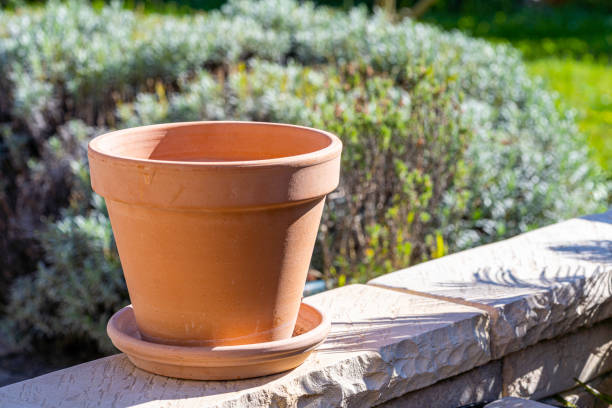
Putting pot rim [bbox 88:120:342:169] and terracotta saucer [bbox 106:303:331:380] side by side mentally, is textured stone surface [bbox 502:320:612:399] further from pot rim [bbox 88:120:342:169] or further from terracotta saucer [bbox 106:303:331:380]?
pot rim [bbox 88:120:342:169]

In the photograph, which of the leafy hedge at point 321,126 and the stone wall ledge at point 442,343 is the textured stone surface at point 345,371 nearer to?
the stone wall ledge at point 442,343

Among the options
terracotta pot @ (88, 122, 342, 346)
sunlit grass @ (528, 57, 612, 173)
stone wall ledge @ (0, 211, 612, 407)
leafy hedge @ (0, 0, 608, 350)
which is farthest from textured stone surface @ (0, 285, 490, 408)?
sunlit grass @ (528, 57, 612, 173)

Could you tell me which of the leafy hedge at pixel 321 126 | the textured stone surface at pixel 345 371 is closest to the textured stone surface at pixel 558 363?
the textured stone surface at pixel 345 371

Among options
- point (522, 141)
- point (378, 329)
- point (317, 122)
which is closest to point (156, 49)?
point (317, 122)

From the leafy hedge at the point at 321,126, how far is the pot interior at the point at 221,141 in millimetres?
1138

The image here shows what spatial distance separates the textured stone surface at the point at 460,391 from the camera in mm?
2090

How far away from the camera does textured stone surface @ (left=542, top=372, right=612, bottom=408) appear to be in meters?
2.43

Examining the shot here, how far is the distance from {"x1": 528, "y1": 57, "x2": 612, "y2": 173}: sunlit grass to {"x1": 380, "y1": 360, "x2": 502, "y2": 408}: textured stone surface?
9.96 feet

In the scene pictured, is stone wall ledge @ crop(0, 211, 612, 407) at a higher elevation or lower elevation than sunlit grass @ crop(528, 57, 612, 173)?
higher

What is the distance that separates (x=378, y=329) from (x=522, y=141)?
7.09 ft

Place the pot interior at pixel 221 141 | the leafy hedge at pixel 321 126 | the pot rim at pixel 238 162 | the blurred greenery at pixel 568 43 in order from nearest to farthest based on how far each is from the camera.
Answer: the pot rim at pixel 238 162 < the pot interior at pixel 221 141 < the leafy hedge at pixel 321 126 < the blurred greenery at pixel 568 43

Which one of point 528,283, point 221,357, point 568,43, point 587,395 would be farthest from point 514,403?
point 568,43

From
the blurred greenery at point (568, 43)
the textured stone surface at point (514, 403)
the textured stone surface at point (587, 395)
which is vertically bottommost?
the blurred greenery at point (568, 43)

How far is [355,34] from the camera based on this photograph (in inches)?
182
